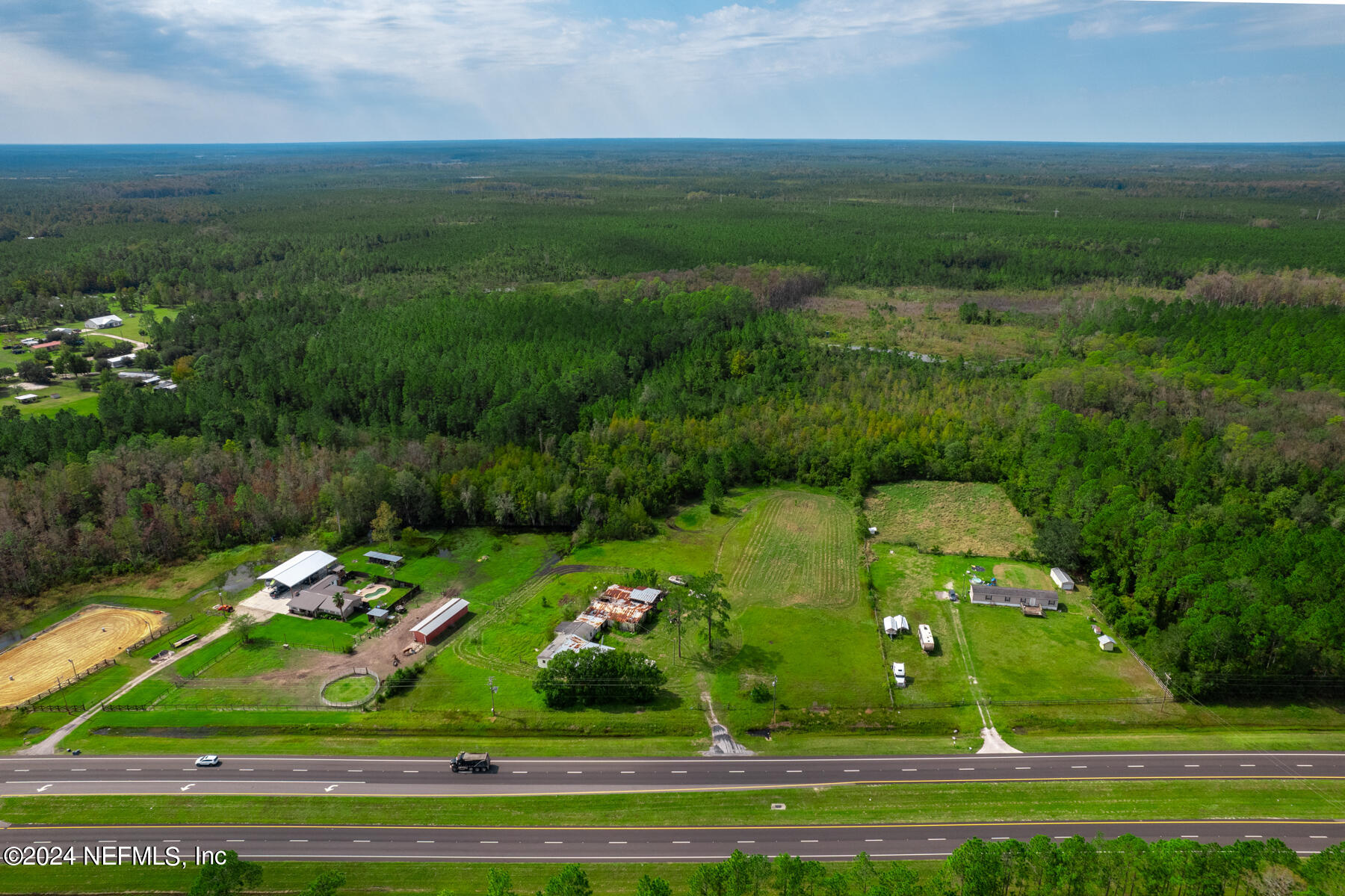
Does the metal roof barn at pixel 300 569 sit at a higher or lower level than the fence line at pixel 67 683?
higher

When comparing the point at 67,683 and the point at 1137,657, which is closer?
the point at 67,683

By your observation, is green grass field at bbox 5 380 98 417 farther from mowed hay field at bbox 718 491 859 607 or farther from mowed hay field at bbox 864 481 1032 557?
mowed hay field at bbox 864 481 1032 557

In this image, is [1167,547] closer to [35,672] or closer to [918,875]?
[918,875]

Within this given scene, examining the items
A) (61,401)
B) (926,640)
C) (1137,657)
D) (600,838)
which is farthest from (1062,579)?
(61,401)

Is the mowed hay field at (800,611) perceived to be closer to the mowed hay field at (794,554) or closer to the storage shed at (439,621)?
the mowed hay field at (794,554)

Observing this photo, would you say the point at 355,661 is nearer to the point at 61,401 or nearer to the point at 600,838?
the point at 600,838

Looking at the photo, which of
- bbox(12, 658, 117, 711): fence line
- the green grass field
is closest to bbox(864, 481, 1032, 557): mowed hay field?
bbox(12, 658, 117, 711): fence line

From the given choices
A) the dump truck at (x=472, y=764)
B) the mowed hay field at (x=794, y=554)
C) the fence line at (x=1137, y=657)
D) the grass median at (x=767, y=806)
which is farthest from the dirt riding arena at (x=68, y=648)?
the fence line at (x=1137, y=657)
